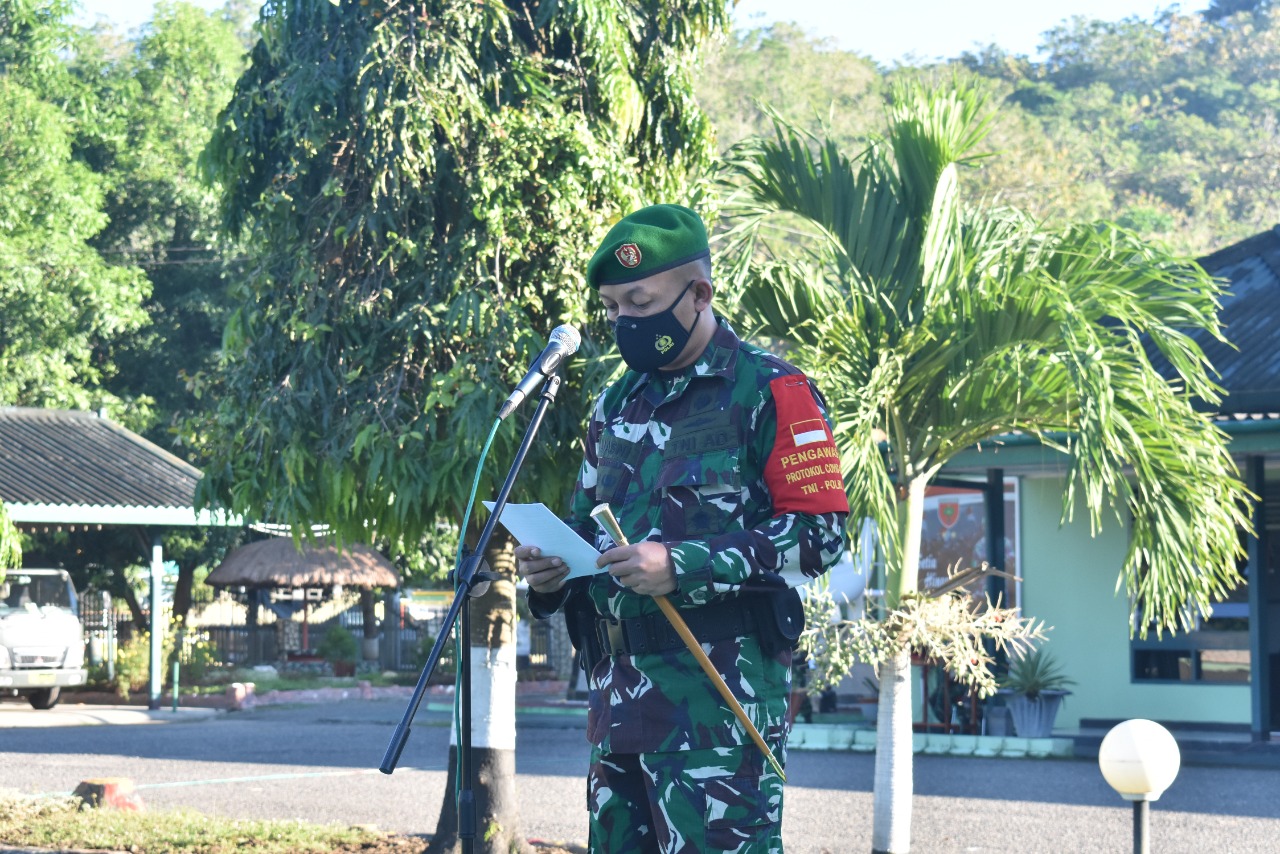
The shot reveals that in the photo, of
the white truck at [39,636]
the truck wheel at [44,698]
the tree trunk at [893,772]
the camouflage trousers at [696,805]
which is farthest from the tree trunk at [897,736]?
the truck wheel at [44,698]

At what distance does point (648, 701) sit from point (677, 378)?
0.72 m

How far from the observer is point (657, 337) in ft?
11.8

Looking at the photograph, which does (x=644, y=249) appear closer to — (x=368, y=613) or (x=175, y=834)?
(x=175, y=834)

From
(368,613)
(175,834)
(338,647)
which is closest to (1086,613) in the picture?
(175,834)

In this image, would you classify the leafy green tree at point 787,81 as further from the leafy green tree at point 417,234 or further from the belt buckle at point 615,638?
the belt buckle at point 615,638

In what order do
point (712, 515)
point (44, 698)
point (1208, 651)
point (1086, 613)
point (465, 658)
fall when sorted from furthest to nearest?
1. point (44, 698)
2. point (1086, 613)
3. point (1208, 651)
4. point (465, 658)
5. point (712, 515)

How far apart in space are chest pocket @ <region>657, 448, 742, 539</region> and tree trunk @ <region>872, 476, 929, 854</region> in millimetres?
3721

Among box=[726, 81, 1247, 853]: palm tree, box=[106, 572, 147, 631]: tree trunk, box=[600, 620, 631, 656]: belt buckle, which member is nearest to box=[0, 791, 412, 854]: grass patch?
box=[726, 81, 1247, 853]: palm tree

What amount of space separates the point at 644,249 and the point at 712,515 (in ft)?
2.00

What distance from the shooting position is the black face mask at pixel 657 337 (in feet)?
11.8

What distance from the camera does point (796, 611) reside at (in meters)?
3.54

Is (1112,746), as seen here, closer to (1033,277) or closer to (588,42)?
(1033,277)

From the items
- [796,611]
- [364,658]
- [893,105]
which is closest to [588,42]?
[893,105]

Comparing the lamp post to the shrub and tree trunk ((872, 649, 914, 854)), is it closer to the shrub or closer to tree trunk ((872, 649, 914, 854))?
tree trunk ((872, 649, 914, 854))
